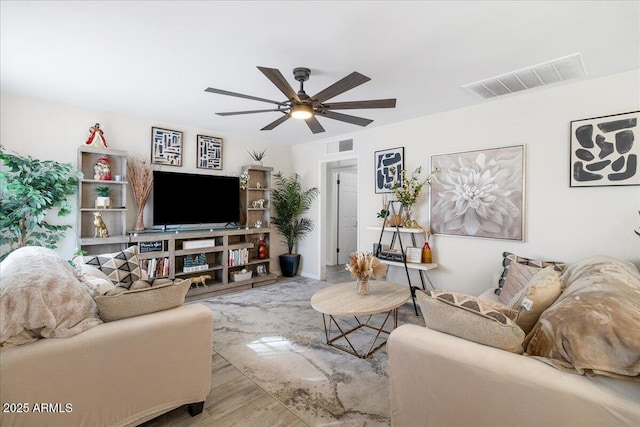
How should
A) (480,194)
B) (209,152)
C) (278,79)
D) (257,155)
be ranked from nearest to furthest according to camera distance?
1. (278,79)
2. (480,194)
3. (209,152)
4. (257,155)

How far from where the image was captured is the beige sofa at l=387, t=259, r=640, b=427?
99 centimetres

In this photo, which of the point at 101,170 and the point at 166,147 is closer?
the point at 101,170

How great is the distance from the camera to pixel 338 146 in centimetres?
489

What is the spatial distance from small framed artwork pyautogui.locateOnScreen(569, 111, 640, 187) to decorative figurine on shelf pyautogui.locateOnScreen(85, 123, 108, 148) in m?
5.20

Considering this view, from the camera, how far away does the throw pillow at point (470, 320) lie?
1.25 metres

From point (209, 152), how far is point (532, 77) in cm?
423

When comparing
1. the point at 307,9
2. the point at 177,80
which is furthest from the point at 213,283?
the point at 307,9

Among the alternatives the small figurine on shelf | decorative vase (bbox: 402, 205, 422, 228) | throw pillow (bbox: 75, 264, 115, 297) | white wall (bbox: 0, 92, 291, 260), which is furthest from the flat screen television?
the small figurine on shelf

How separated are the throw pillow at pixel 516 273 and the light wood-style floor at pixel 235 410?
6.59 ft

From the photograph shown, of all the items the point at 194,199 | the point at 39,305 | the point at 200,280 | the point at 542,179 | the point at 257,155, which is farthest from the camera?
the point at 257,155

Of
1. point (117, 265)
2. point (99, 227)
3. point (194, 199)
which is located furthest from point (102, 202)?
point (117, 265)

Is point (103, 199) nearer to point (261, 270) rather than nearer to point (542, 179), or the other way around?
point (261, 270)

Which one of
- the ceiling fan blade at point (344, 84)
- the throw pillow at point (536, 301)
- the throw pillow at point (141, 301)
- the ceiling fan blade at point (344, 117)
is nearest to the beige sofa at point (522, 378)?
the throw pillow at point (536, 301)

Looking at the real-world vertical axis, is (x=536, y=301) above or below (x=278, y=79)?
below
